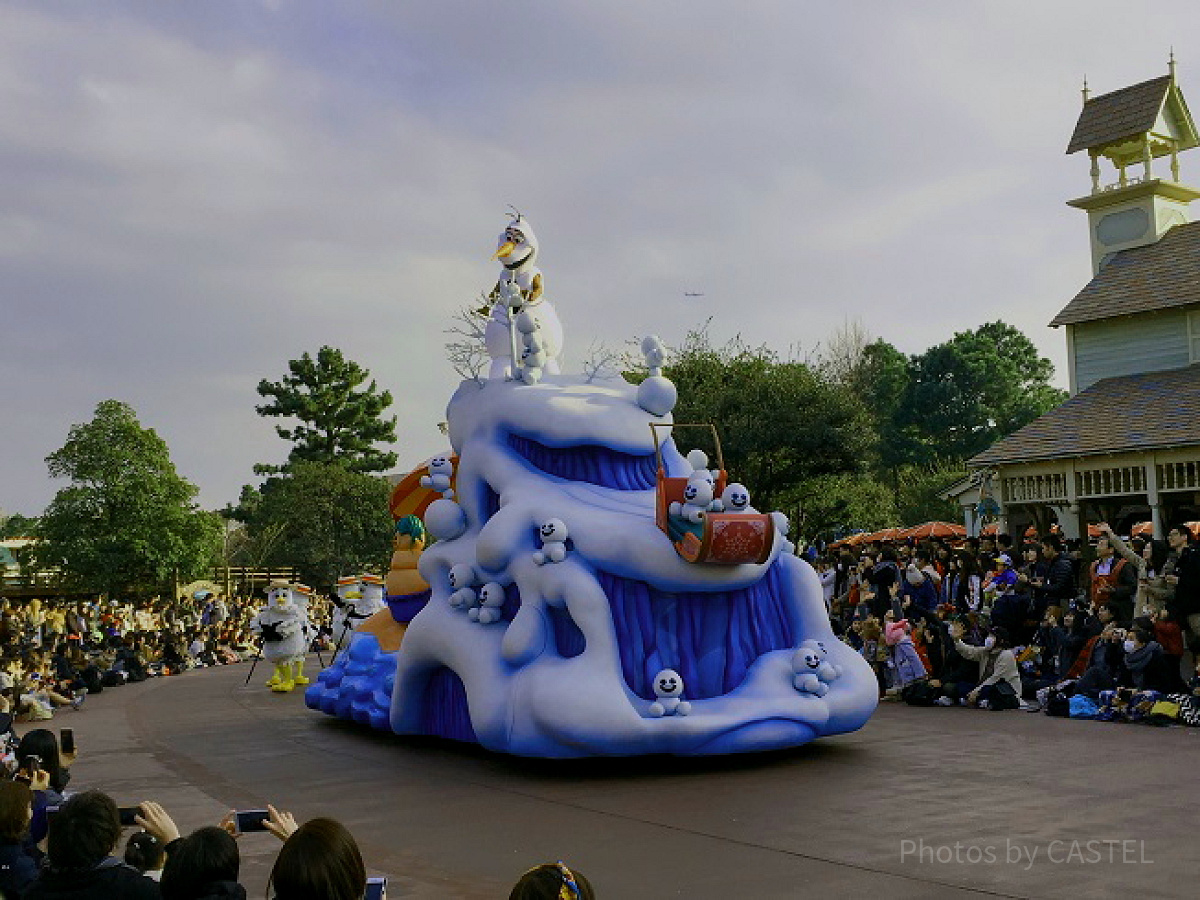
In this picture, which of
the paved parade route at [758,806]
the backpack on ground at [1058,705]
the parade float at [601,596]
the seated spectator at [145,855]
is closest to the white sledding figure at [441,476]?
the parade float at [601,596]

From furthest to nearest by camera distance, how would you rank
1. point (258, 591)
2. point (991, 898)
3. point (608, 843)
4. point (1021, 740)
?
point (258, 591), point (1021, 740), point (608, 843), point (991, 898)

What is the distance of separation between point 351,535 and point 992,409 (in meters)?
21.0

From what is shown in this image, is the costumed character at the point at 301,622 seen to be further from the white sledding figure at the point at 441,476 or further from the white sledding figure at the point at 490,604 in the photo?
the white sledding figure at the point at 490,604

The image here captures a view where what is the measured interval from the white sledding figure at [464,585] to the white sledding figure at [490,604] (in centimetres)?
18

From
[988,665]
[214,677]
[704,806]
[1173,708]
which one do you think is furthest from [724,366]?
[704,806]

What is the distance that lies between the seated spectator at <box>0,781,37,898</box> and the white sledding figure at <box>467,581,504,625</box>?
5.53 meters

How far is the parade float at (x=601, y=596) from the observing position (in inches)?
335

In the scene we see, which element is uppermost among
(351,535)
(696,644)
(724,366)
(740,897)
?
(724,366)

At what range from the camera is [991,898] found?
5168 millimetres

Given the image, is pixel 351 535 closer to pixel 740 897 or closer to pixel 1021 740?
pixel 1021 740

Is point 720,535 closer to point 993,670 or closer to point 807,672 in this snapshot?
point 807,672

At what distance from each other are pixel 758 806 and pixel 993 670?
584cm

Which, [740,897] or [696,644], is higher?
[696,644]

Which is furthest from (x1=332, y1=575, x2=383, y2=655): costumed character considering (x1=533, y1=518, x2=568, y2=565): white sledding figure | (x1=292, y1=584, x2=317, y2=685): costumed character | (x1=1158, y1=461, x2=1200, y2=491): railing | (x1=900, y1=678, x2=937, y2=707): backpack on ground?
(x1=1158, y1=461, x2=1200, y2=491): railing
